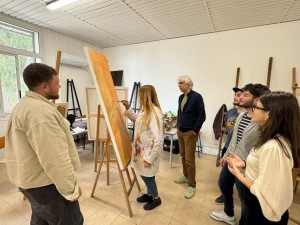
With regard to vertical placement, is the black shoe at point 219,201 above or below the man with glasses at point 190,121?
below

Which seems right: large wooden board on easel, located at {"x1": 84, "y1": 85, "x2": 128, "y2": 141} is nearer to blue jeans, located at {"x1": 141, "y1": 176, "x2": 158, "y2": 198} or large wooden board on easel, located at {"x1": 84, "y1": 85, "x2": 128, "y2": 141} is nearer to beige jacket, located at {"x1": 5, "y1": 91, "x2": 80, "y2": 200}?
blue jeans, located at {"x1": 141, "y1": 176, "x2": 158, "y2": 198}

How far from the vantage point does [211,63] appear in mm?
3783

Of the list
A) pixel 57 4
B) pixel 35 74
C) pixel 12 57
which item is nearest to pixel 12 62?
pixel 12 57

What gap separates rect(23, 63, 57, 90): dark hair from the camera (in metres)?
0.98

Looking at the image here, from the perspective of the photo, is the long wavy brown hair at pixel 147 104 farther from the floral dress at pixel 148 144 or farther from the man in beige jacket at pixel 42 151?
the man in beige jacket at pixel 42 151

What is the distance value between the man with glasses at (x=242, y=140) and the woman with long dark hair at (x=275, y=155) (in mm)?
334

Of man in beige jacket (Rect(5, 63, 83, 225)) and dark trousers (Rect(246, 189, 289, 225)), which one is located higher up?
man in beige jacket (Rect(5, 63, 83, 225))

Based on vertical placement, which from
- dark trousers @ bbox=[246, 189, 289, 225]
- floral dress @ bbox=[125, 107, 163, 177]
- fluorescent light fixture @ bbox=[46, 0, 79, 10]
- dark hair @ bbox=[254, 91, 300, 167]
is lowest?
dark trousers @ bbox=[246, 189, 289, 225]

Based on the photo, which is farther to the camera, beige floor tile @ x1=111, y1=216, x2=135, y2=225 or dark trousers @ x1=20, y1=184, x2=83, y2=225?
beige floor tile @ x1=111, y1=216, x2=135, y2=225

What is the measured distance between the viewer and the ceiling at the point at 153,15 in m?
2.56

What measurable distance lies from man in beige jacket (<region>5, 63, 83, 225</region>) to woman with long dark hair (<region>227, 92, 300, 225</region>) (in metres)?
1.04

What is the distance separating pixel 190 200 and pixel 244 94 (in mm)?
1501

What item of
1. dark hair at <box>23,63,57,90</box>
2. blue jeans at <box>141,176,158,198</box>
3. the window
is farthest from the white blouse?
the window

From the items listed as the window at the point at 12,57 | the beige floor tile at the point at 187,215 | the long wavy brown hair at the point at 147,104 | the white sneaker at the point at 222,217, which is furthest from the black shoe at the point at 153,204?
the window at the point at 12,57
